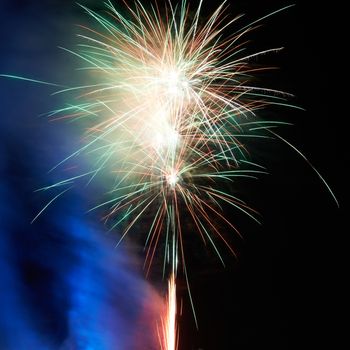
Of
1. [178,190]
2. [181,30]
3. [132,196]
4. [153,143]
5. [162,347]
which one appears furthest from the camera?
[162,347]

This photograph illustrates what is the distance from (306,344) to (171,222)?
8.11 metres

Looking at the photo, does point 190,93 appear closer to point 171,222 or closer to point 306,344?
point 171,222

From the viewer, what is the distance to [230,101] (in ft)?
20.6

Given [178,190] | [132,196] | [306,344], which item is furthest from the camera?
[306,344]

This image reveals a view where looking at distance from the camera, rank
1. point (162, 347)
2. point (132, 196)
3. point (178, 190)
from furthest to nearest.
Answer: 1. point (162, 347)
2. point (132, 196)
3. point (178, 190)

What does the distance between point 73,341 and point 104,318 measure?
1077 millimetres

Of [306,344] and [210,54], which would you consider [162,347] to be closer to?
[306,344]

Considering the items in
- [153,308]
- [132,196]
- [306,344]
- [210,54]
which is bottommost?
[306,344]

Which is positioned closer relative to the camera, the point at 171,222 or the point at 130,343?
the point at 171,222

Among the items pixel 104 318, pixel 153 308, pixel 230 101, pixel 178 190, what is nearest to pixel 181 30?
pixel 230 101

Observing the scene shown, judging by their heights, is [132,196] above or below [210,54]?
below

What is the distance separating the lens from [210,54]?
6414mm

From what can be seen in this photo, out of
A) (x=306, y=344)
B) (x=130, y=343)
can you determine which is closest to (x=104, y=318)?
(x=130, y=343)

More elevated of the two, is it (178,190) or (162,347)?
(178,190)
